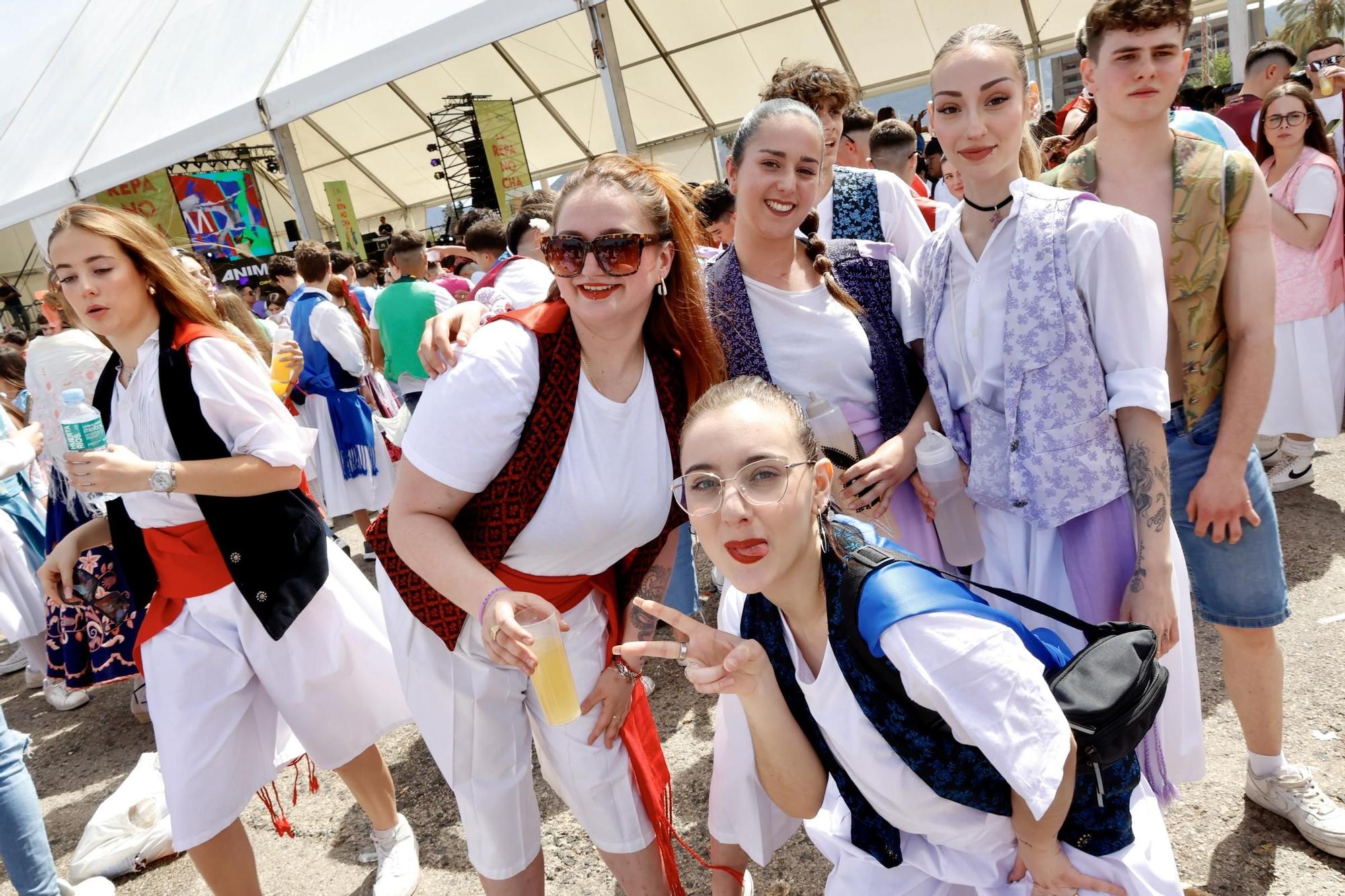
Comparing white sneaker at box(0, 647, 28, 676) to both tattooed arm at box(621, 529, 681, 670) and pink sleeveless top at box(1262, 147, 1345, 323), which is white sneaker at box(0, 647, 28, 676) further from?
pink sleeveless top at box(1262, 147, 1345, 323)

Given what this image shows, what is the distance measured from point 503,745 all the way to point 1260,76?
6.42m

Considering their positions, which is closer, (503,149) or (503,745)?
(503,745)

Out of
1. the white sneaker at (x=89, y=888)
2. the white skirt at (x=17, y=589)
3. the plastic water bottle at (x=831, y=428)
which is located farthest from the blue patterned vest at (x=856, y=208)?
the white skirt at (x=17, y=589)

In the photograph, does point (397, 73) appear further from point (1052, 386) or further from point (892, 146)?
point (1052, 386)

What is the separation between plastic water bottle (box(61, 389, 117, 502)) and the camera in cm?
189

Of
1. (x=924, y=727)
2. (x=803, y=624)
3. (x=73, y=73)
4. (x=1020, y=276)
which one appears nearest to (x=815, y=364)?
(x=1020, y=276)

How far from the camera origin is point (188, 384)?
212 centimetres

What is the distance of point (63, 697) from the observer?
4406 millimetres

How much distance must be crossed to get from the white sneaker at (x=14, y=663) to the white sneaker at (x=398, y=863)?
3903 millimetres

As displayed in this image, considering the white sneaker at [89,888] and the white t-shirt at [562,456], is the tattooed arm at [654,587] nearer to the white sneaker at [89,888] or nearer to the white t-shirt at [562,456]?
the white t-shirt at [562,456]

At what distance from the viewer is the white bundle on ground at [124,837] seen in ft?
9.37

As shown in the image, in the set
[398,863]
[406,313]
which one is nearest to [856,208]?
[398,863]

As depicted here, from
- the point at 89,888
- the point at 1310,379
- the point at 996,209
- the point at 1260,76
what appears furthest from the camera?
the point at 1260,76

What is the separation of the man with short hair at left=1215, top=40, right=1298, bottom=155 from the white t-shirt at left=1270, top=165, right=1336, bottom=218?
1.62 meters
